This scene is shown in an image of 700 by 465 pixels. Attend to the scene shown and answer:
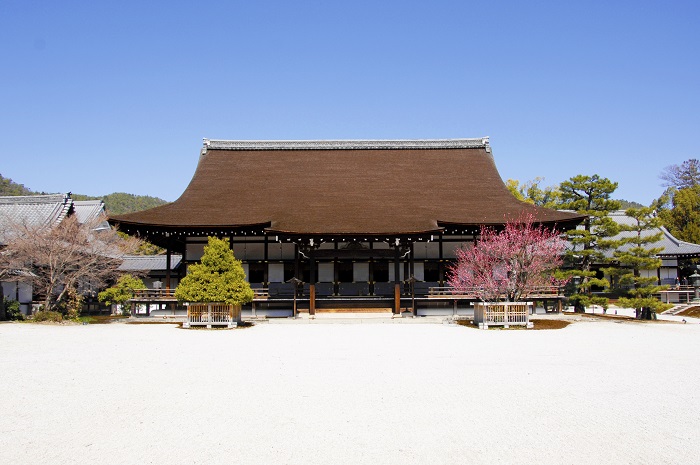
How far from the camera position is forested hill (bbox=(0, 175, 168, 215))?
75.9 metres

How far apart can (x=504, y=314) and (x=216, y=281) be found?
1048 cm

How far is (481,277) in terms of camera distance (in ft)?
67.8

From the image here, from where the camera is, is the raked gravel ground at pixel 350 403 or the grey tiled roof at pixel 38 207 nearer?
the raked gravel ground at pixel 350 403

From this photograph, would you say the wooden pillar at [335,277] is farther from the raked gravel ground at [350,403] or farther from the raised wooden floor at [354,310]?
the raked gravel ground at [350,403]

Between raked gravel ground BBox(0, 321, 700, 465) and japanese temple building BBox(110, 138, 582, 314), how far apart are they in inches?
363

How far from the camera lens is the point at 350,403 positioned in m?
7.87

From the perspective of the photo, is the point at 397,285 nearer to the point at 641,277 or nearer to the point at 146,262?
the point at 641,277

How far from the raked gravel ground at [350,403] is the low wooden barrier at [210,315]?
5.04m

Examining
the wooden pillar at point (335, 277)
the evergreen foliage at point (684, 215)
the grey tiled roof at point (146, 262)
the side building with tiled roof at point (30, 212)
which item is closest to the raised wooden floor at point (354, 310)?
the wooden pillar at point (335, 277)

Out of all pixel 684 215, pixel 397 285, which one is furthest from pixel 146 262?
pixel 684 215

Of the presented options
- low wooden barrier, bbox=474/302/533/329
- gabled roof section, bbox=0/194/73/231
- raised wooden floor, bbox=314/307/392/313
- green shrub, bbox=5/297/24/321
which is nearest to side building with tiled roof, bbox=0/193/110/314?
gabled roof section, bbox=0/194/73/231

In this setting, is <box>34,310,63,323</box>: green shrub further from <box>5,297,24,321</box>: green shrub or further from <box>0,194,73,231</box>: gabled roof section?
<box>0,194,73,231</box>: gabled roof section

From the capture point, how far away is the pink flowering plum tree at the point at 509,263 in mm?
19312

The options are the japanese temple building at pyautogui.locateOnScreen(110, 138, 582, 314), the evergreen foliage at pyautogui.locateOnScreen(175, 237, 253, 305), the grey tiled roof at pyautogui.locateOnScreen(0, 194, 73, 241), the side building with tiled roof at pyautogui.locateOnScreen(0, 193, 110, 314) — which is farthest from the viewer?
the grey tiled roof at pyautogui.locateOnScreen(0, 194, 73, 241)
